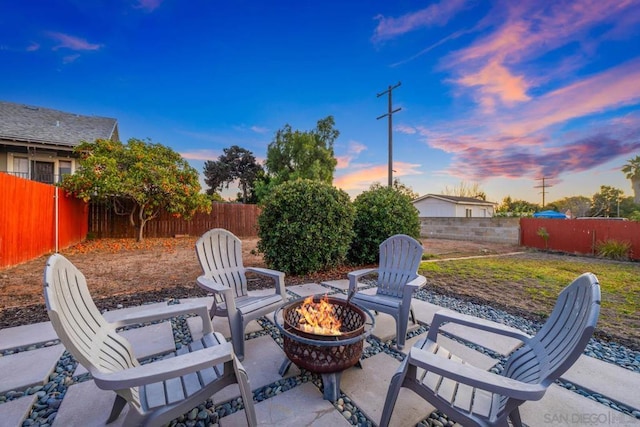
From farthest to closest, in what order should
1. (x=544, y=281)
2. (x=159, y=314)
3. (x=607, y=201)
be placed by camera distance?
(x=607, y=201)
(x=544, y=281)
(x=159, y=314)

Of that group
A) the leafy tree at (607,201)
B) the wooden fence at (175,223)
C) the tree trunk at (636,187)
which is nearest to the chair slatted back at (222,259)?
the wooden fence at (175,223)

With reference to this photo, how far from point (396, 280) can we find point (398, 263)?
19 centimetres

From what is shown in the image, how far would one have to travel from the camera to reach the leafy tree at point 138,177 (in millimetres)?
8234

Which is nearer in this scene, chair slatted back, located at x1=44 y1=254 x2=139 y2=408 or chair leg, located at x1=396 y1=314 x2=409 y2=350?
chair slatted back, located at x1=44 y1=254 x2=139 y2=408

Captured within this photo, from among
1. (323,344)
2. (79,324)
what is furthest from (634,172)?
(79,324)

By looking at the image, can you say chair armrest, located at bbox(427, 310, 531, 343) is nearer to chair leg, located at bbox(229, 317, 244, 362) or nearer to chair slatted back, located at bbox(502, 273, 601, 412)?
chair slatted back, located at bbox(502, 273, 601, 412)

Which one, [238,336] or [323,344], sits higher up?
[323,344]

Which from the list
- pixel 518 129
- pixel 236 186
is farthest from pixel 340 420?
pixel 236 186

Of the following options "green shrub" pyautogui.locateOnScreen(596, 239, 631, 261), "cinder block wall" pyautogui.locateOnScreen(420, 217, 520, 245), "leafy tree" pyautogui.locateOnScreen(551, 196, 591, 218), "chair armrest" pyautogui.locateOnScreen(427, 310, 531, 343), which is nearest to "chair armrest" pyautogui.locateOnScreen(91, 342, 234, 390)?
"chair armrest" pyautogui.locateOnScreen(427, 310, 531, 343)

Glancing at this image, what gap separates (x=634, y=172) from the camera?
1725 centimetres

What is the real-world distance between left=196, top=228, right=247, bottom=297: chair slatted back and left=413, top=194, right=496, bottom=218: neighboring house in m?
18.5

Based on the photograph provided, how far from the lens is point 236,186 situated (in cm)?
2484

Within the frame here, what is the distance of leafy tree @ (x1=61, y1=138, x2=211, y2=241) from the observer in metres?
8.23

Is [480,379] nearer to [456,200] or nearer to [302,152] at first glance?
[302,152]
